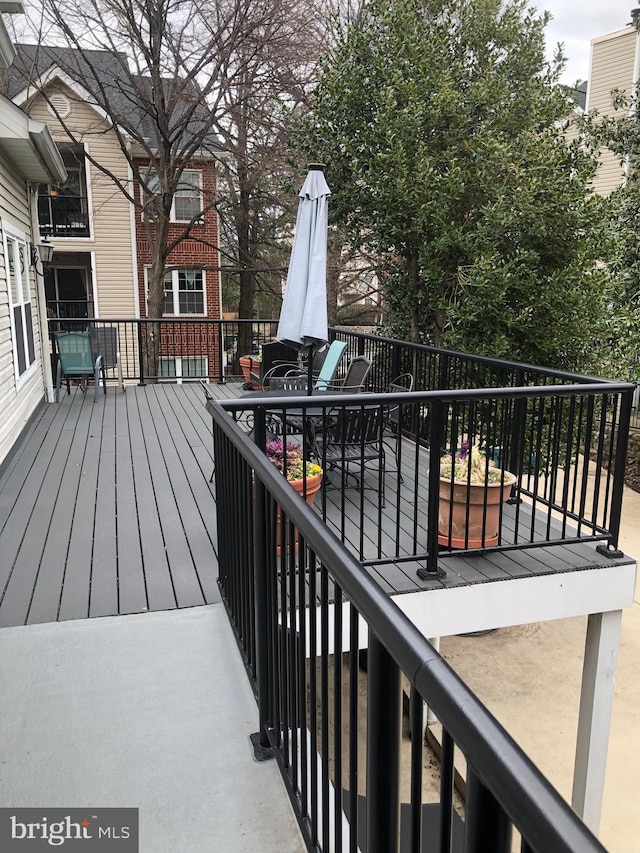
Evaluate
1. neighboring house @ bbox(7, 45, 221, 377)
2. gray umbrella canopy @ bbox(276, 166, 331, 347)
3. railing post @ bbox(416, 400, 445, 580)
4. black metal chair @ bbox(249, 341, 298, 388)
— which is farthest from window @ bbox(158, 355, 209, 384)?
railing post @ bbox(416, 400, 445, 580)

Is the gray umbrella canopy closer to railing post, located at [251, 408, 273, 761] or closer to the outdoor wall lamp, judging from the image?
railing post, located at [251, 408, 273, 761]

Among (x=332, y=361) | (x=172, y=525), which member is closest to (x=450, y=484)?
(x=172, y=525)

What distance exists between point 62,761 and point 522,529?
10.5 feet

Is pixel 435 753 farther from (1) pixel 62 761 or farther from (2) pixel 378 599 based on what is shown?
(2) pixel 378 599

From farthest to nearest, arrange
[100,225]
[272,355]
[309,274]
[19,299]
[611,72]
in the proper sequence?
[100,225]
[611,72]
[272,355]
[19,299]
[309,274]

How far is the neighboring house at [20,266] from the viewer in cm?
593

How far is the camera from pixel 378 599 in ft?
3.72

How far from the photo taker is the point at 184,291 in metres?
18.7

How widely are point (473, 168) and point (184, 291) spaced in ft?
42.1

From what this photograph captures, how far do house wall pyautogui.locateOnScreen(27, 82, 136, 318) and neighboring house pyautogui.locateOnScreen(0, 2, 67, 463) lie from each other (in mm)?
8674

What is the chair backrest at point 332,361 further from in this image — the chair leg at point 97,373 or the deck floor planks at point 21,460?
the chair leg at point 97,373

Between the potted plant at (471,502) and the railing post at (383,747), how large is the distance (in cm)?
266

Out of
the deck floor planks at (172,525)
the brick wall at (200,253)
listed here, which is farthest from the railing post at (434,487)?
the brick wall at (200,253)

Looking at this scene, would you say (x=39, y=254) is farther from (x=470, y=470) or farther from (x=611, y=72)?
(x=611, y=72)
